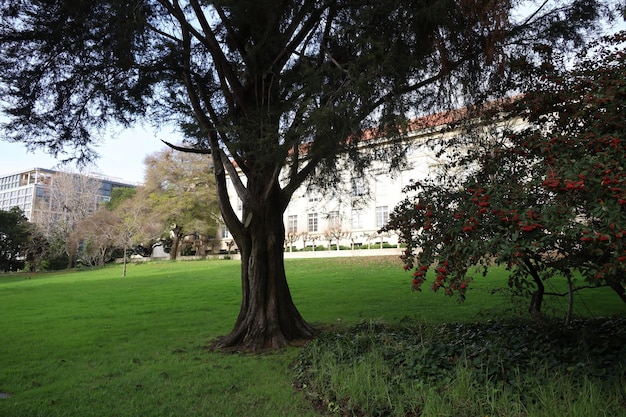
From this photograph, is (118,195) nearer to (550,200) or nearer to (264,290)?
(264,290)

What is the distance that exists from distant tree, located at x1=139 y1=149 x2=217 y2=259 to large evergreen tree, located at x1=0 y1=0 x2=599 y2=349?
2890 centimetres

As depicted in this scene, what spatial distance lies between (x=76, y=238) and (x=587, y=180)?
4286 cm

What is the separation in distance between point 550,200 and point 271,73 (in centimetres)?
533

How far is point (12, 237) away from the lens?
3659 centimetres

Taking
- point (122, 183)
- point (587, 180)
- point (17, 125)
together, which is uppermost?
point (122, 183)

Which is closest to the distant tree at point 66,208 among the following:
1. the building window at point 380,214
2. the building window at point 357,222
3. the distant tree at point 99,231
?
the distant tree at point 99,231

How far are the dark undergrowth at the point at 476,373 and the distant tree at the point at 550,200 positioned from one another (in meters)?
0.85

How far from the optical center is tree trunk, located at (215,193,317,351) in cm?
741

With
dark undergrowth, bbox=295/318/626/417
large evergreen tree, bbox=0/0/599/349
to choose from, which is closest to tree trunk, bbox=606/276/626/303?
dark undergrowth, bbox=295/318/626/417

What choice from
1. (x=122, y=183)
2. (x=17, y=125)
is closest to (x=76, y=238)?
(x=17, y=125)

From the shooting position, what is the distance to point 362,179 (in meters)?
8.97

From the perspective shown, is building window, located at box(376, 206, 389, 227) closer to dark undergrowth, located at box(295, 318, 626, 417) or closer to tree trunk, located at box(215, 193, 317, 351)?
tree trunk, located at box(215, 193, 317, 351)

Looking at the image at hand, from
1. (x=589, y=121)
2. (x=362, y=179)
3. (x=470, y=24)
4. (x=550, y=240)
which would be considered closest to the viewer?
(x=550, y=240)

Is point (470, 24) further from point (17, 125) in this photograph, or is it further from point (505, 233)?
point (17, 125)
